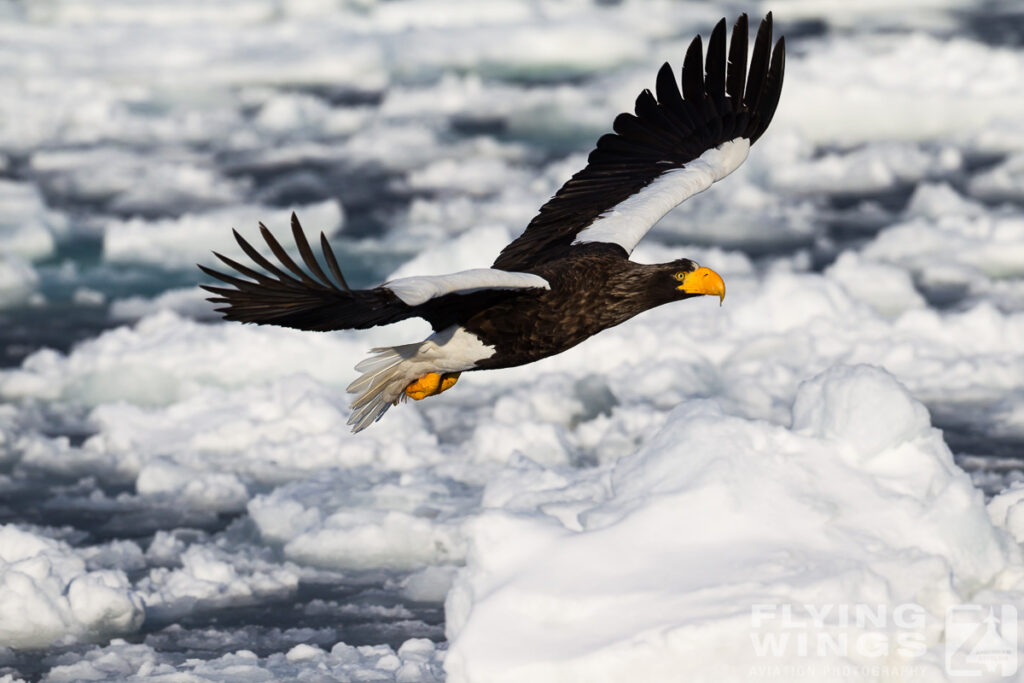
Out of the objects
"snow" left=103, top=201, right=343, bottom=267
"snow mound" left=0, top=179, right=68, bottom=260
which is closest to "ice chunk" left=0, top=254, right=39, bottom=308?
"snow mound" left=0, top=179, right=68, bottom=260

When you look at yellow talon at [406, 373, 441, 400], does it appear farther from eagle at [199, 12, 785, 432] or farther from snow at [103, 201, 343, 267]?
snow at [103, 201, 343, 267]

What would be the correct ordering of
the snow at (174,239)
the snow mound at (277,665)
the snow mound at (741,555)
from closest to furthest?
the snow mound at (741,555), the snow mound at (277,665), the snow at (174,239)

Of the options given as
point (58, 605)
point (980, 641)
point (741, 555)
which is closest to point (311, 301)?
point (741, 555)

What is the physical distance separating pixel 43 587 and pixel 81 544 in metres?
1.55

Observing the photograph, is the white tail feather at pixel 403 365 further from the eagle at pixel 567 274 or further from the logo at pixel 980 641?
the logo at pixel 980 641

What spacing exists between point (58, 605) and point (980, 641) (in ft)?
22.6

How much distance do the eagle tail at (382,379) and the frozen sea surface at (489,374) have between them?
1.22 metres

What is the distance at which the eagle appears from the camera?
21.7 ft

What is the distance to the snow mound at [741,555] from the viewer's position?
788 cm

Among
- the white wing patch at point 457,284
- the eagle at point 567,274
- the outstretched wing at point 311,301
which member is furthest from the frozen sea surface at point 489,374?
the outstretched wing at point 311,301

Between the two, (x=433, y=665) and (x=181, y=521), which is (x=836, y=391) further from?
(x=181, y=521)

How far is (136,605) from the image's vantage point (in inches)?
452

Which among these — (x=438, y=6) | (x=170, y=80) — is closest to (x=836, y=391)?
(x=170, y=80)

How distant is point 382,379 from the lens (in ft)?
26.4
